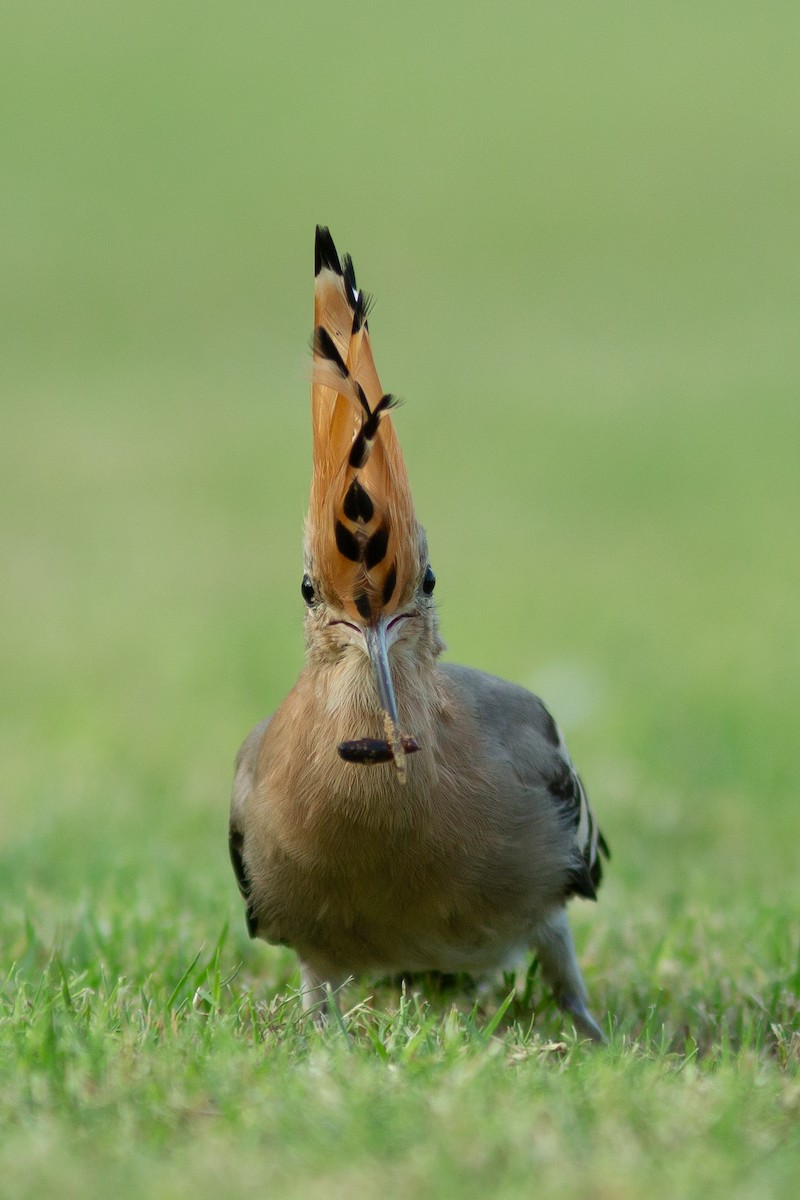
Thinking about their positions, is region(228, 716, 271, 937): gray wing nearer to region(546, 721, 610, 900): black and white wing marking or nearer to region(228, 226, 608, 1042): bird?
region(228, 226, 608, 1042): bird

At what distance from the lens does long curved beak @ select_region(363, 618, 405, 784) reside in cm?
349

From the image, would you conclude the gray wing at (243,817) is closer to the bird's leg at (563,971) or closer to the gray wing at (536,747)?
the gray wing at (536,747)

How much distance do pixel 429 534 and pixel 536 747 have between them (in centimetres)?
749

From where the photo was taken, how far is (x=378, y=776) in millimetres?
3715

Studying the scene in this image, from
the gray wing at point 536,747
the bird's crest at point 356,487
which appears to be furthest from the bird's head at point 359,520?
the gray wing at point 536,747

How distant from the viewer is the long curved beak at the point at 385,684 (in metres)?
3.49

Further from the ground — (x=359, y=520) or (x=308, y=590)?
(x=359, y=520)

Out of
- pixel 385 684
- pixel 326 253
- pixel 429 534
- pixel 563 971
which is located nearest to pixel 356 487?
pixel 385 684

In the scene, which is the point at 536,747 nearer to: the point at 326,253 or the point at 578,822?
the point at 578,822

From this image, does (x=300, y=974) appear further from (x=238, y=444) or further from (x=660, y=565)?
(x=238, y=444)

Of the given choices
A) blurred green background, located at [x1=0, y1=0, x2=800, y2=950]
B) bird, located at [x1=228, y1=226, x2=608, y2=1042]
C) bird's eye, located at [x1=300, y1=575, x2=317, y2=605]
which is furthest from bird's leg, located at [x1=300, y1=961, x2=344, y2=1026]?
bird's eye, located at [x1=300, y1=575, x2=317, y2=605]

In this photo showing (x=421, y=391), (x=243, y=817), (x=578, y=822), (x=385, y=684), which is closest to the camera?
(x=385, y=684)

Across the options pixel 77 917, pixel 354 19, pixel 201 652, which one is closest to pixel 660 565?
pixel 201 652

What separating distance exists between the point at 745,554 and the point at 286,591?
303 cm
